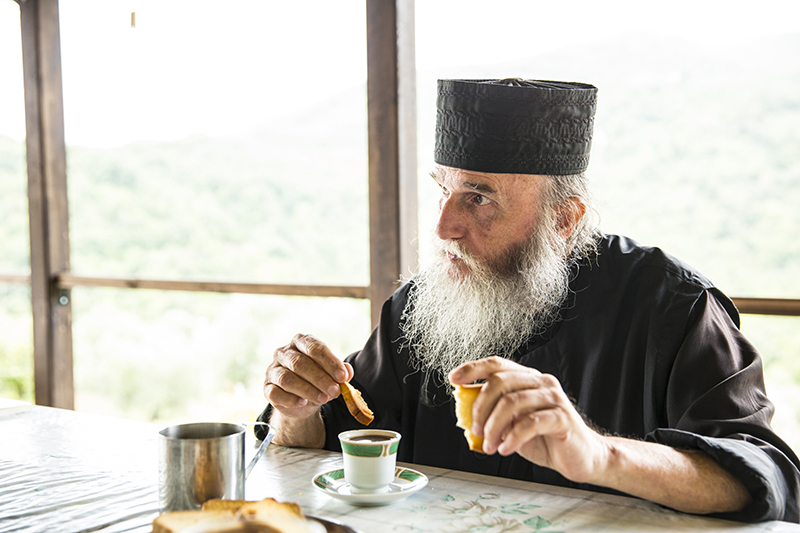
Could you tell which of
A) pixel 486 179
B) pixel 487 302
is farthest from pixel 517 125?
pixel 487 302

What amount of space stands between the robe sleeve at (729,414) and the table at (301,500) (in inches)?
2.9

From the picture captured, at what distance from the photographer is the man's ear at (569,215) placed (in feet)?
6.31

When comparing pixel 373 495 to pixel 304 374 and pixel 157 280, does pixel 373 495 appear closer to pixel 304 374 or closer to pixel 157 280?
pixel 304 374

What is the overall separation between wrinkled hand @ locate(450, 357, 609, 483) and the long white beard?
0.68 metres

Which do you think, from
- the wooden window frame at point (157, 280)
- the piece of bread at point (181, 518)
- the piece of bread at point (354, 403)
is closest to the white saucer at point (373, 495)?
the piece of bread at point (354, 403)

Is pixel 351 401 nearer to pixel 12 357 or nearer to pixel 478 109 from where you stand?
pixel 478 109

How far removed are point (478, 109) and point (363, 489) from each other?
1014 mm

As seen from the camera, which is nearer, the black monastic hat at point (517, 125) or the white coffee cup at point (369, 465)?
the white coffee cup at point (369, 465)

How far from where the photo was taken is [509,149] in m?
1.79

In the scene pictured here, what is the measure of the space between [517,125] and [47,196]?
351 cm

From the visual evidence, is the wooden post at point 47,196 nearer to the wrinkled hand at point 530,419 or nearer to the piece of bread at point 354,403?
the piece of bread at point 354,403

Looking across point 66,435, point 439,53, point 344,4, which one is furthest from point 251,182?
point 66,435

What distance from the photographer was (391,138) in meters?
2.90

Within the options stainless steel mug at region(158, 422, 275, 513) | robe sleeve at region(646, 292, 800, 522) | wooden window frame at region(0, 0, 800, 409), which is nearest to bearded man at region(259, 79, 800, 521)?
robe sleeve at region(646, 292, 800, 522)
